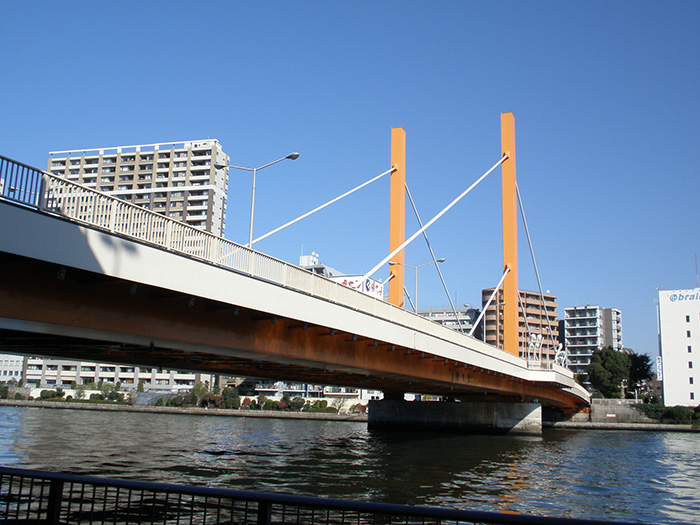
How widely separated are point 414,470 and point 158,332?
13.4m

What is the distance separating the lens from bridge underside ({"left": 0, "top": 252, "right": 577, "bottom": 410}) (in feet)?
48.6

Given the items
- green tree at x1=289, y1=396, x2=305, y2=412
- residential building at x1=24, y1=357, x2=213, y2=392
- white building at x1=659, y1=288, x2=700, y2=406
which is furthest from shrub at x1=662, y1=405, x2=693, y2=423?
residential building at x1=24, y1=357, x2=213, y2=392

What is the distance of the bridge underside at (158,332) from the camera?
14.8m

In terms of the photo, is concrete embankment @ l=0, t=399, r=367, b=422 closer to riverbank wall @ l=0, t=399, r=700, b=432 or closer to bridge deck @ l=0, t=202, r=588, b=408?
riverbank wall @ l=0, t=399, r=700, b=432

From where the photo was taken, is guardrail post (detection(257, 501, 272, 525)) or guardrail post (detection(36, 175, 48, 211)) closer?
guardrail post (detection(257, 501, 272, 525))

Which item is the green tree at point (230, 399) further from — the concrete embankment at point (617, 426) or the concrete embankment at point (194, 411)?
the concrete embankment at point (617, 426)

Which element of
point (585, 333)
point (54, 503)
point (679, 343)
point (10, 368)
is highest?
point (585, 333)

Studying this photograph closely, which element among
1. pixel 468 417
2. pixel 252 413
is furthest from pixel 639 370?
pixel 468 417

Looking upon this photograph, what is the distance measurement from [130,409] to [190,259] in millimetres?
90344

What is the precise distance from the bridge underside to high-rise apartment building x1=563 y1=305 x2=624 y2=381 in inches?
5065

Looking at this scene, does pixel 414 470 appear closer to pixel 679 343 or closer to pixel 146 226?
pixel 146 226

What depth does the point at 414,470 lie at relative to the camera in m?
26.8

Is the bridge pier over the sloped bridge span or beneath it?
beneath

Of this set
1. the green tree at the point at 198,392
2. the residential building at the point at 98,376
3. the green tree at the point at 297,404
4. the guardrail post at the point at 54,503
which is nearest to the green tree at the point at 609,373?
the green tree at the point at 297,404
